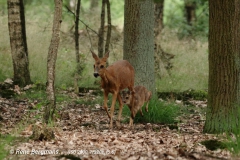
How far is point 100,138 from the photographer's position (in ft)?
28.1

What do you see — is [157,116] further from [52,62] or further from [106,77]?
[52,62]

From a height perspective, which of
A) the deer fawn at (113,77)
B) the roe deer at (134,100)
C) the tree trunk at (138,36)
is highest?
the tree trunk at (138,36)

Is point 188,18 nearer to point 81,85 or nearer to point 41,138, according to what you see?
point 81,85

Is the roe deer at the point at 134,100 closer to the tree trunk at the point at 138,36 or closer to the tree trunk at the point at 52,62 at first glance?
the tree trunk at the point at 138,36

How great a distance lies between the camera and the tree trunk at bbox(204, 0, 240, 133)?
932cm

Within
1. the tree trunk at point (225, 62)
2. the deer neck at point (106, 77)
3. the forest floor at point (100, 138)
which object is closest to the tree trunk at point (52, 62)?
the forest floor at point (100, 138)

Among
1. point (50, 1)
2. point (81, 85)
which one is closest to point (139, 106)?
point (81, 85)

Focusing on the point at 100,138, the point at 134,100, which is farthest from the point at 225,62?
the point at 100,138

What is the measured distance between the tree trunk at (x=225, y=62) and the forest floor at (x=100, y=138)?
518mm

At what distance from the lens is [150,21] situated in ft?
42.6

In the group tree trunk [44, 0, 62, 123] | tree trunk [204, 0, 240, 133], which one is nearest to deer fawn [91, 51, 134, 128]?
tree trunk [44, 0, 62, 123]

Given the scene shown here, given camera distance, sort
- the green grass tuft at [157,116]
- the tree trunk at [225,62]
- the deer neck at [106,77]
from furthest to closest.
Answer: the green grass tuft at [157,116], the deer neck at [106,77], the tree trunk at [225,62]

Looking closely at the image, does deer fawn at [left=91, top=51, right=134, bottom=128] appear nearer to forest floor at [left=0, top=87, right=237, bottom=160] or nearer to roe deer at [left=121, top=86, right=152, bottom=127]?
roe deer at [left=121, top=86, right=152, bottom=127]

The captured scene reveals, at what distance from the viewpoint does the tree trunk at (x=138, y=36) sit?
1273cm
